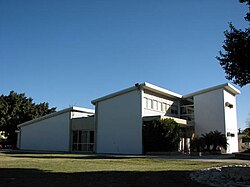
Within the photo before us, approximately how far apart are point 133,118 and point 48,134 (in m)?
14.4

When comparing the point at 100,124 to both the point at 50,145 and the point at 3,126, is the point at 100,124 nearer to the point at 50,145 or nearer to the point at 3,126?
the point at 50,145

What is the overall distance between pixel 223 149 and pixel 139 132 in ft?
31.0

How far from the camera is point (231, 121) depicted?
37750mm

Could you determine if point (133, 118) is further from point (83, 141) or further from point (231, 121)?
point (231, 121)

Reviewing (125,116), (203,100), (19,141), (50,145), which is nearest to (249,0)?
(125,116)

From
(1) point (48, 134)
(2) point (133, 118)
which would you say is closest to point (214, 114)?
(2) point (133, 118)

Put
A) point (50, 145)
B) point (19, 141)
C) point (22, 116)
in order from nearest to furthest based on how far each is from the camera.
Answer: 1. point (50, 145)
2. point (19, 141)
3. point (22, 116)

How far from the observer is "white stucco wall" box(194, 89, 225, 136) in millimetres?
35688

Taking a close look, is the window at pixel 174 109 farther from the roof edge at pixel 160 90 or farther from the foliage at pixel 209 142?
the foliage at pixel 209 142

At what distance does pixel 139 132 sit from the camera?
32844 mm

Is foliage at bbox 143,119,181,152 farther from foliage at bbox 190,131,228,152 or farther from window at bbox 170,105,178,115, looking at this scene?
window at bbox 170,105,178,115

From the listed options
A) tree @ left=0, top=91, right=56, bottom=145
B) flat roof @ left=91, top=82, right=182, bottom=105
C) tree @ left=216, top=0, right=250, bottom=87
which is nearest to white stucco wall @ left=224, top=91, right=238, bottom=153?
flat roof @ left=91, top=82, right=182, bottom=105

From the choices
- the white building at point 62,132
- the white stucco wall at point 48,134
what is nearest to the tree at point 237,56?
the white building at point 62,132

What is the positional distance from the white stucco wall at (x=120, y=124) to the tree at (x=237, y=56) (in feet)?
70.0
